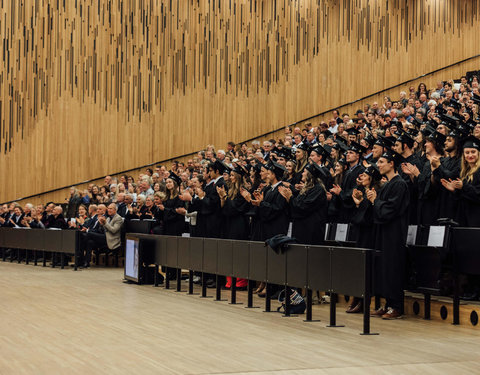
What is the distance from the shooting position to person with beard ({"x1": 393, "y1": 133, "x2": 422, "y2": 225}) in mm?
8773

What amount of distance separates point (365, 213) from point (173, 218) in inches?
196

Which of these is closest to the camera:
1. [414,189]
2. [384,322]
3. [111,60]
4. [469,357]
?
[469,357]

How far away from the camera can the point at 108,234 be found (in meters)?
14.8

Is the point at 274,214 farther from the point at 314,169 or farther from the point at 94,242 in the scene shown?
the point at 94,242

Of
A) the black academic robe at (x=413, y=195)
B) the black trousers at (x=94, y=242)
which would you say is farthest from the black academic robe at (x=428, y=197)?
the black trousers at (x=94, y=242)

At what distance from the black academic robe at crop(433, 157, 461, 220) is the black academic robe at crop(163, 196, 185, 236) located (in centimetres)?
530

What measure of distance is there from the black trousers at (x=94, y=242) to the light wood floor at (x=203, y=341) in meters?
5.50

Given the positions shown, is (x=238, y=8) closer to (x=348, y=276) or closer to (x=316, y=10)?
(x=316, y=10)

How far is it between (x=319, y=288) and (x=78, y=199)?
11.9 metres

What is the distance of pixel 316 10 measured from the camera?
2114 centimetres

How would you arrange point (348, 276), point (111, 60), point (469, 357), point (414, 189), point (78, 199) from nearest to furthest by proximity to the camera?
point (469, 357), point (348, 276), point (414, 189), point (78, 199), point (111, 60)

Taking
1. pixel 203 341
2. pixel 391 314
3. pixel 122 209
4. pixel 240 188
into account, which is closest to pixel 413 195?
pixel 391 314

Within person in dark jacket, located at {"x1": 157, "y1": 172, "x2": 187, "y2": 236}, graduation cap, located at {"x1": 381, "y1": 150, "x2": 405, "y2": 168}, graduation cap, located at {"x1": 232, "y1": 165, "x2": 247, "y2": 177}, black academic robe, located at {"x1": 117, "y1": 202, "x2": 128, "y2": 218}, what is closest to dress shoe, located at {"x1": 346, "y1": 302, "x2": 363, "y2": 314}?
graduation cap, located at {"x1": 381, "y1": 150, "x2": 405, "y2": 168}

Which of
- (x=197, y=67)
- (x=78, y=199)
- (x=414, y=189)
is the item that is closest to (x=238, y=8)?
(x=197, y=67)
